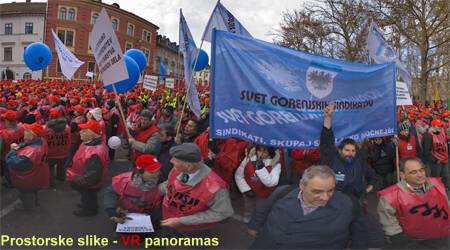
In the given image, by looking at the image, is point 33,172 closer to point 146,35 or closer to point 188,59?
point 188,59

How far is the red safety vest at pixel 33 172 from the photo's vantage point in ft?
15.8

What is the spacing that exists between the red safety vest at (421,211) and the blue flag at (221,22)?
12.0 feet

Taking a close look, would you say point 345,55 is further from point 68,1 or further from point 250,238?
point 68,1

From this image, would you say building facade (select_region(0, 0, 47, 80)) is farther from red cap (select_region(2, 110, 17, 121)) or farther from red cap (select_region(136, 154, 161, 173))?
red cap (select_region(136, 154, 161, 173))

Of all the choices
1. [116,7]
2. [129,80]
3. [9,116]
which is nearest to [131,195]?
[9,116]

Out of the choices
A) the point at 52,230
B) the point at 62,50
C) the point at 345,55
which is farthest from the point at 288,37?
the point at 52,230

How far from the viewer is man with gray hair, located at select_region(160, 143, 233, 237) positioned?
10.3 ft

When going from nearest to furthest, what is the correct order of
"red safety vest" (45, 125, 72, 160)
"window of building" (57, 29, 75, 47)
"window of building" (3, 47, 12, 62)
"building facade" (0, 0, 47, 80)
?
"red safety vest" (45, 125, 72, 160) → "window of building" (57, 29, 75, 47) → "building facade" (0, 0, 47, 80) → "window of building" (3, 47, 12, 62)

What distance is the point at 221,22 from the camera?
21.5ft

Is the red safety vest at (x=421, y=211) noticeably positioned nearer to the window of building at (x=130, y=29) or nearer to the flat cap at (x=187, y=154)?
the flat cap at (x=187, y=154)

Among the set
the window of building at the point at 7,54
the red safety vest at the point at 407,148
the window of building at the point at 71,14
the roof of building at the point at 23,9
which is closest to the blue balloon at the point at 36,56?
the red safety vest at the point at 407,148

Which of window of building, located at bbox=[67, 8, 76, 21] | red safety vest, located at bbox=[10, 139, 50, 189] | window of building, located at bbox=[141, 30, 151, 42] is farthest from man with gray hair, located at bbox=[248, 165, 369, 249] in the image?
window of building, located at bbox=[141, 30, 151, 42]

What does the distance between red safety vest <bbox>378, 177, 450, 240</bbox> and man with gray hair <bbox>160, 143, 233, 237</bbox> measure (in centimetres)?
144

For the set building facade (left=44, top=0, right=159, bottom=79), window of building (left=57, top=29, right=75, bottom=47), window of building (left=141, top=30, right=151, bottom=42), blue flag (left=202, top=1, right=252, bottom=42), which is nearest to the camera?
blue flag (left=202, top=1, right=252, bottom=42)
